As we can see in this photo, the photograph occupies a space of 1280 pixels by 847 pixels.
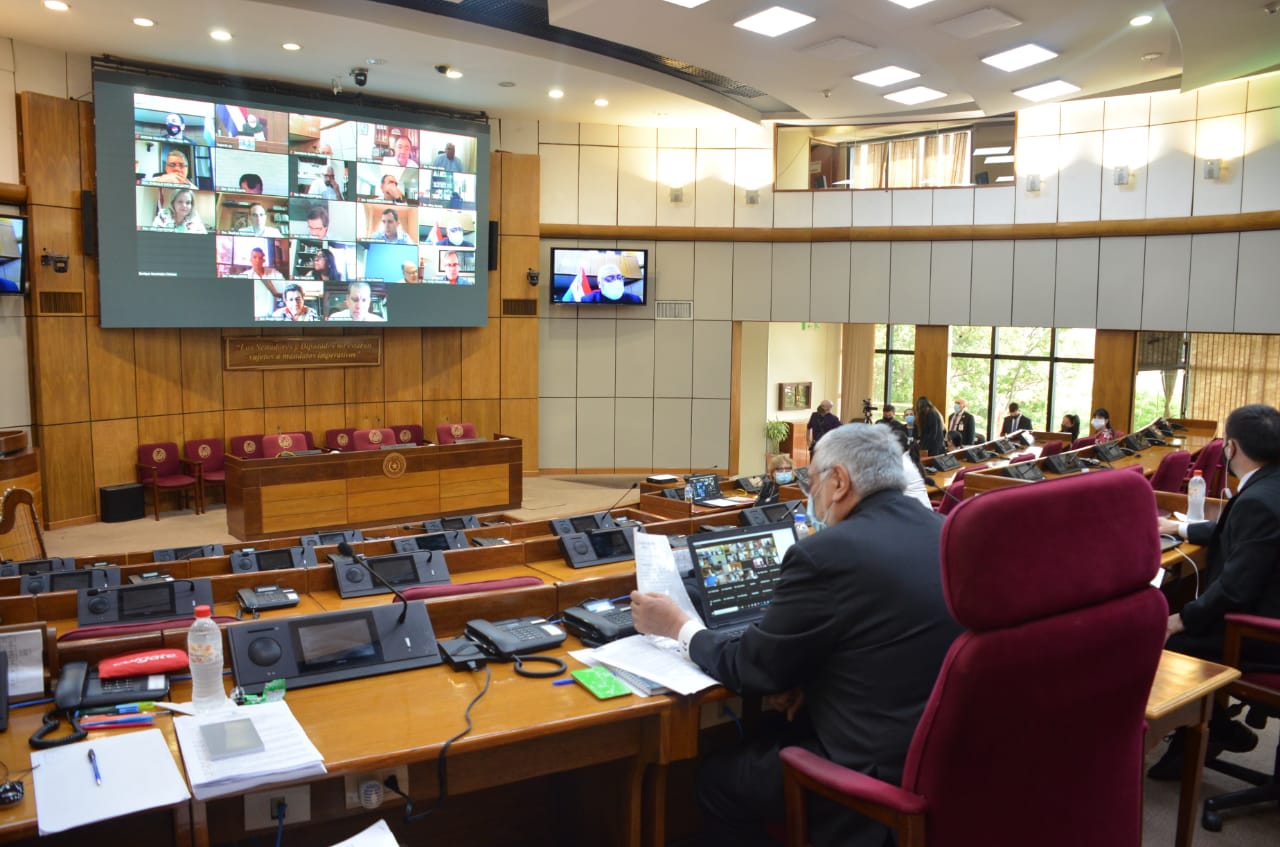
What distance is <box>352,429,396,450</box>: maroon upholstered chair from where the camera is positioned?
10.8 m

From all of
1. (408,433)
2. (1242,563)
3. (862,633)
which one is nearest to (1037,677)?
(862,633)

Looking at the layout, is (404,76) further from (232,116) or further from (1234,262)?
(1234,262)

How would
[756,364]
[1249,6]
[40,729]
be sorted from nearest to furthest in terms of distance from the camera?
1. [40,729]
2. [1249,6]
3. [756,364]

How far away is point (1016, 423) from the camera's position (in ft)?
38.8

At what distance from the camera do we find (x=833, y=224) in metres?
12.2

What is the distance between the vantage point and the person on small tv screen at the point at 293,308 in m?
9.91

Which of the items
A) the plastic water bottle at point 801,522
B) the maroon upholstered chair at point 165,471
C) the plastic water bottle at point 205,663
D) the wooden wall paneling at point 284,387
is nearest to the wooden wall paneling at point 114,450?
the maroon upholstered chair at point 165,471

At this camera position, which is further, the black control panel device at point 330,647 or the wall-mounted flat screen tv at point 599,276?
the wall-mounted flat screen tv at point 599,276

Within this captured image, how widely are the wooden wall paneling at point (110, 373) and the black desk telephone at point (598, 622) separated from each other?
8.24 meters

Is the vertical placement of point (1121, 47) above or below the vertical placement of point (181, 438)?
above

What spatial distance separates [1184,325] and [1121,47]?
355 centimetres

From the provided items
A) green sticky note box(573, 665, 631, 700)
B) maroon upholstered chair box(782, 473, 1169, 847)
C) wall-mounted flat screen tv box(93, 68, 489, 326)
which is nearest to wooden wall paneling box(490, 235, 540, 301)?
wall-mounted flat screen tv box(93, 68, 489, 326)

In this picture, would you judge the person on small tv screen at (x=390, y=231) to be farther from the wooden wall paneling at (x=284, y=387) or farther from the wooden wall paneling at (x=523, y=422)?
the wooden wall paneling at (x=523, y=422)

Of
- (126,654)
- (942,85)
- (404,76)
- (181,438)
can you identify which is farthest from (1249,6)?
(181,438)
